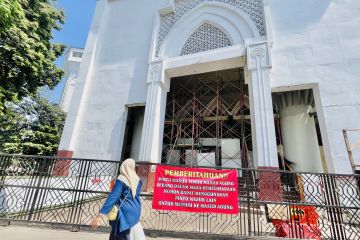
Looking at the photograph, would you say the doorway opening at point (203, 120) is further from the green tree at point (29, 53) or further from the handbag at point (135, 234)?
the handbag at point (135, 234)

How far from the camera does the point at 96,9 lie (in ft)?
37.4

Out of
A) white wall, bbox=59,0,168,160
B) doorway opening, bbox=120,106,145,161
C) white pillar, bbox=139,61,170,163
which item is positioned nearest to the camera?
white pillar, bbox=139,61,170,163

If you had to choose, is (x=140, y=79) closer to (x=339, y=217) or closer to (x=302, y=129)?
(x=302, y=129)

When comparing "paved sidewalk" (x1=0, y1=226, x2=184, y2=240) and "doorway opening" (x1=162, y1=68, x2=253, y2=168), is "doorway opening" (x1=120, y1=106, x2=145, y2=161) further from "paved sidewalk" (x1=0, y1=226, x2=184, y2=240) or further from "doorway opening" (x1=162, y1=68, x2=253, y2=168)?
"paved sidewalk" (x1=0, y1=226, x2=184, y2=240)

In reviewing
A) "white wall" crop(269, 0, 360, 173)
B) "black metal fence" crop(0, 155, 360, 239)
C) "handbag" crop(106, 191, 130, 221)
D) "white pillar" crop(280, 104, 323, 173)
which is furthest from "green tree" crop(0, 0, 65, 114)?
"white pillar" crop(280, 104, 323, 173)

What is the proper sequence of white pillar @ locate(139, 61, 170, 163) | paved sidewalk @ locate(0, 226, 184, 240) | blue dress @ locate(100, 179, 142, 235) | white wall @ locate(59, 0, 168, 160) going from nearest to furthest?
blue dress @ locate(100, 179, 142, 235) < paved sidewalk @ locate(0, 226, 184, 240) < white pillar @ locate(139, 61, 170, 163) < white wall @ locate(59, 0, 168, 160)

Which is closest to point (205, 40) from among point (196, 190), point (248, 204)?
point (196, 190)

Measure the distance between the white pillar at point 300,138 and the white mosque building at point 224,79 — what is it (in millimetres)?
37

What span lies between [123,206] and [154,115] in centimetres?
587

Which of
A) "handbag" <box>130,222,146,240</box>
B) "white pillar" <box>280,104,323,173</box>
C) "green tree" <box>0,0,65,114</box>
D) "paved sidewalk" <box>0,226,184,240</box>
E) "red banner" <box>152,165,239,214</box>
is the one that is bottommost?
"paved sidewalk" <box>0,226,184,240</box>

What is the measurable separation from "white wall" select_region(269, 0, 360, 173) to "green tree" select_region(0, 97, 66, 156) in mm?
14142

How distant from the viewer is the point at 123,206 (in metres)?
2.57

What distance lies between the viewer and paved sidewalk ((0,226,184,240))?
3684mm

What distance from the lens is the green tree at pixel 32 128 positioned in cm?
1340
